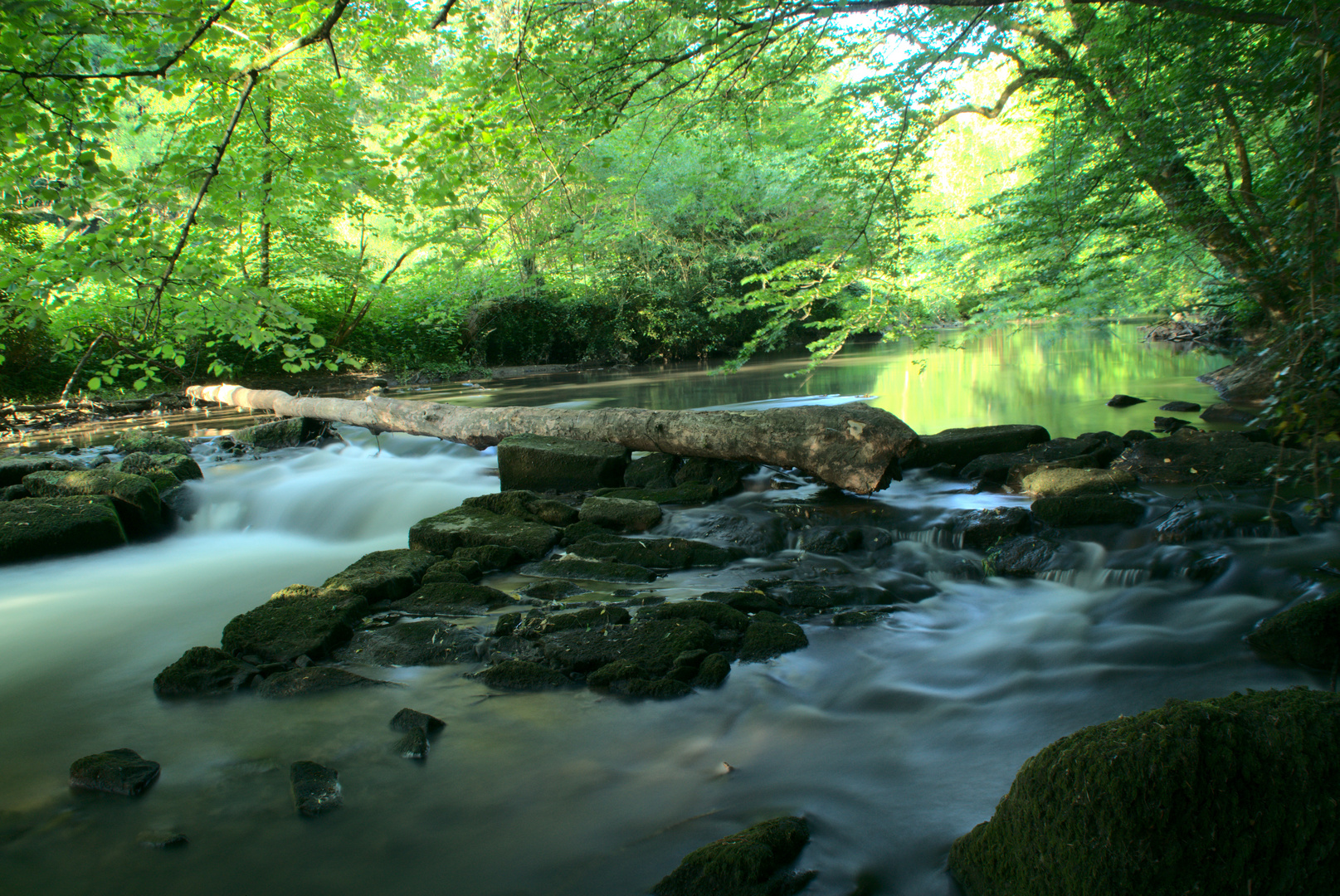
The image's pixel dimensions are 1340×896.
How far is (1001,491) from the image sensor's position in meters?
6.49

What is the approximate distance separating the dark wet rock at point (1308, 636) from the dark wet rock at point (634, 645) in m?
2.59

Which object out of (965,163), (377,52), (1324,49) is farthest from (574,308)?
(1324,49)

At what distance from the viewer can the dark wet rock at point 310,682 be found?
11.4 ft

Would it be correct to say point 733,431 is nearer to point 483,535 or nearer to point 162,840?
point 483,535

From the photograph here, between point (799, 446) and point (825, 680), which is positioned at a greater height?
point (799, 446)

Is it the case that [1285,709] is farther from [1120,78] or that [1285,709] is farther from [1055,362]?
[1055,362]

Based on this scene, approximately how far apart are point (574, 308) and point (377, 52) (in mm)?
10857

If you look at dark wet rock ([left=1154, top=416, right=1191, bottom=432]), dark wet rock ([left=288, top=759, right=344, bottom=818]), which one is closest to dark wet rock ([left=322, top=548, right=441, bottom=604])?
dark wet rock ([left=288, top=759, right=344, bottom=818])

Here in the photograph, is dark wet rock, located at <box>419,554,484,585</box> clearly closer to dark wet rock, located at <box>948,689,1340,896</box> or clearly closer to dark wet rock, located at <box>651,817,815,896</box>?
dark wet rock, located at <box>651,817,815,896</box>

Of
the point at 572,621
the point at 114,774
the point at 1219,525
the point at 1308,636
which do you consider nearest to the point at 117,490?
the point at 114,774

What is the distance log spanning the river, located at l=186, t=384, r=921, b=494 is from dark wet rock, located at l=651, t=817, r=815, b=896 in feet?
12.9

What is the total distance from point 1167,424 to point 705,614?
7424mm

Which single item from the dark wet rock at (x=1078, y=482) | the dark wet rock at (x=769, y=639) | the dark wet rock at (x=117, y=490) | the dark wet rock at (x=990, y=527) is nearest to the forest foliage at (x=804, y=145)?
the dark wet rock at (x=117, y=490)

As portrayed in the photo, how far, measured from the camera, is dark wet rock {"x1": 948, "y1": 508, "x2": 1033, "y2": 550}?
16.9 ft
